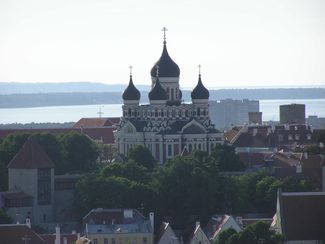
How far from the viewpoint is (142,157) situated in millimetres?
81875

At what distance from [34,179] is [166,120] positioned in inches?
784

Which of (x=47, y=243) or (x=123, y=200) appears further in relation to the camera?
(x=123, y=200)

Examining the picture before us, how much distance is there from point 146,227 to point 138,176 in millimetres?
11824

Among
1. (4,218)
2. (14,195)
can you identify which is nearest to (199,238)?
(4,218)

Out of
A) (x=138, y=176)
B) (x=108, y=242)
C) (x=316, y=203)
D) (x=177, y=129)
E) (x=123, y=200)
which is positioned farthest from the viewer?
(x=177, y=129)

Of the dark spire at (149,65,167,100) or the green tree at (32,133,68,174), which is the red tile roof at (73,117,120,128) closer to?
the dark spire at (149,65,167,100)

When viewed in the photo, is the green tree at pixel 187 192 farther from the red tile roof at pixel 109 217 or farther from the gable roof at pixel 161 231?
the gable roof at pixel 161 231

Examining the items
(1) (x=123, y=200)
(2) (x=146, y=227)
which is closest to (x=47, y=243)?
(2) (x=146, y=227)

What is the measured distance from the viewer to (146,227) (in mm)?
61906

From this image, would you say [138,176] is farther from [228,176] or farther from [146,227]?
[146,227]

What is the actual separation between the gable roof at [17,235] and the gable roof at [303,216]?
822cm

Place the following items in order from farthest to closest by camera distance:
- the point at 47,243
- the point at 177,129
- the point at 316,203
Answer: the point at 177,129
the point at 47,243
the point at 316,203

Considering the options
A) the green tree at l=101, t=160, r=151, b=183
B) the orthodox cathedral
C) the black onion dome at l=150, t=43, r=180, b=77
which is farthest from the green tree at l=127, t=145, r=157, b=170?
the black onion dome at l=150, t=43, r=180, b=77

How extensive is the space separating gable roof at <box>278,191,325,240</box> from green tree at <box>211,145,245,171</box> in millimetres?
28826
